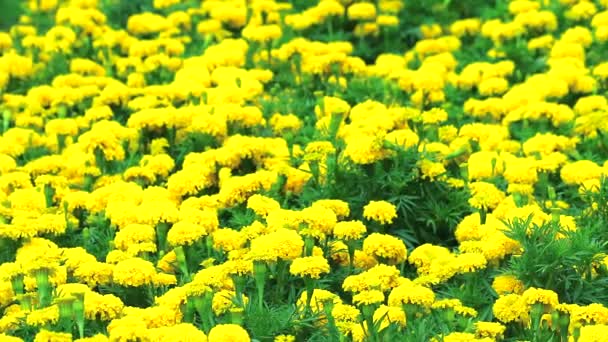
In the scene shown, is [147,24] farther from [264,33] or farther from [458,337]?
[458,337]

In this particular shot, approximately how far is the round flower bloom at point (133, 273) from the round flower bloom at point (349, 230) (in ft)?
2.89

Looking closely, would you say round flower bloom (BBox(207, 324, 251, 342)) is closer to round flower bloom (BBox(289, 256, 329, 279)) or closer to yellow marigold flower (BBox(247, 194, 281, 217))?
round flower bloom (BBox(289, 256, 329, 279))

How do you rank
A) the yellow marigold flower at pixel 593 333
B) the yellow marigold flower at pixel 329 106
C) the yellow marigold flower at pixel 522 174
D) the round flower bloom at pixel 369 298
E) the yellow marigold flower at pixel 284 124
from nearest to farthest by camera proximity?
the yellow marigold flower at pixel 593 333
the round flower bloom at pixel 369 298
the yellow marigold flower at pixel 522 174
the yellow marigold flower at pixel 329 106
the yellow marigold flower at pixel 284 124

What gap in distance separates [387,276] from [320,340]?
1.55 ft

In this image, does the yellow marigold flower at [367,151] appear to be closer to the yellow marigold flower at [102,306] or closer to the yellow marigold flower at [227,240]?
the yellow marigold flower at [227,240]

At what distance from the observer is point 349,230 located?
5.74 metres

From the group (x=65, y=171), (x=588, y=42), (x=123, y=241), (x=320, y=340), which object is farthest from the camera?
(x=588, y=42)

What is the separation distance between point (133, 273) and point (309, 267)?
0.83 metres

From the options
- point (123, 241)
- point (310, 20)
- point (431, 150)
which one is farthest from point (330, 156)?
point (310, 20)

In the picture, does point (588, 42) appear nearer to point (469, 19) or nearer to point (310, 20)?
point (469, 19)

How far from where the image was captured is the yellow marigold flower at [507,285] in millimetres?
5469

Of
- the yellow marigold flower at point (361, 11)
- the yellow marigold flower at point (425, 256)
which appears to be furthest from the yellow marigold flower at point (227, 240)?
the yellow marigold flower at point (361, 11)

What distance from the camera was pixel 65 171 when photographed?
7098mm

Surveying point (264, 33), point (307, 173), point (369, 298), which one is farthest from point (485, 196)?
point (264, 33)
